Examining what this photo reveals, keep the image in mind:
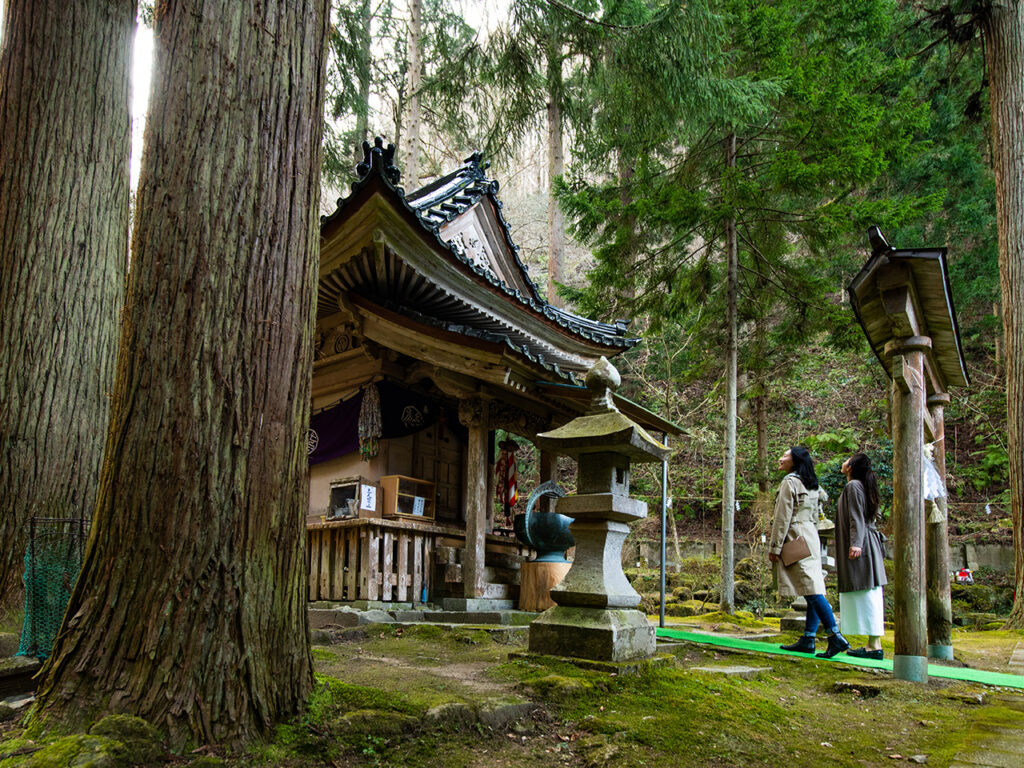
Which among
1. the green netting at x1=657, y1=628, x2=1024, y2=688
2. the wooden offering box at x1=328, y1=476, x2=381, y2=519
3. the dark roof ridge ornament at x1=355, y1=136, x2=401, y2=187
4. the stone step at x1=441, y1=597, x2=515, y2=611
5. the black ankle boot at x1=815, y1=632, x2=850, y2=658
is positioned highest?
the dark roof ridge ornament at x1=355, y1=136, x2=401, y2=187

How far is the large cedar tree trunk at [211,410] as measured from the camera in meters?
2.39

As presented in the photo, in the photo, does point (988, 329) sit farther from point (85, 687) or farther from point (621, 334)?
point (85, 687)

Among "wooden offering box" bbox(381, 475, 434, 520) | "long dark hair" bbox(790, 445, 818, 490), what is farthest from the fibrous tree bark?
"long dark hair" bbox(790, 445, 818, 490)

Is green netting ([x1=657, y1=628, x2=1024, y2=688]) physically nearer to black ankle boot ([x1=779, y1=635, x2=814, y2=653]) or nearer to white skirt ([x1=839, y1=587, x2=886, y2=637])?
black ankle boot ([x1=779, y1=635, x2=814, y2=653])

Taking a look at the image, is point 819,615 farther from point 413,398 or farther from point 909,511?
point 413,398

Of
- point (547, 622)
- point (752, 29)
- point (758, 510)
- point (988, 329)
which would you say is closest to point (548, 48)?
point (752, 29)

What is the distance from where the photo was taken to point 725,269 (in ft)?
43.0

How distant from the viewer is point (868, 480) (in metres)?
6.12

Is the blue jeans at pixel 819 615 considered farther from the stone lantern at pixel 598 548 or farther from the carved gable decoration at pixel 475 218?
the carved gable decoration at pixel 475 218

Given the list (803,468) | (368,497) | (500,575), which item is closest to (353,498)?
(368,497)

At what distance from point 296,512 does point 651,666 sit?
109 inches

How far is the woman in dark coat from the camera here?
6.00 metres

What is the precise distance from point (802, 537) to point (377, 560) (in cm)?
452

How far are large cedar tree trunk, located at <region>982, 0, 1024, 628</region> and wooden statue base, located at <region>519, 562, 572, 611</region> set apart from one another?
19.9 ft
